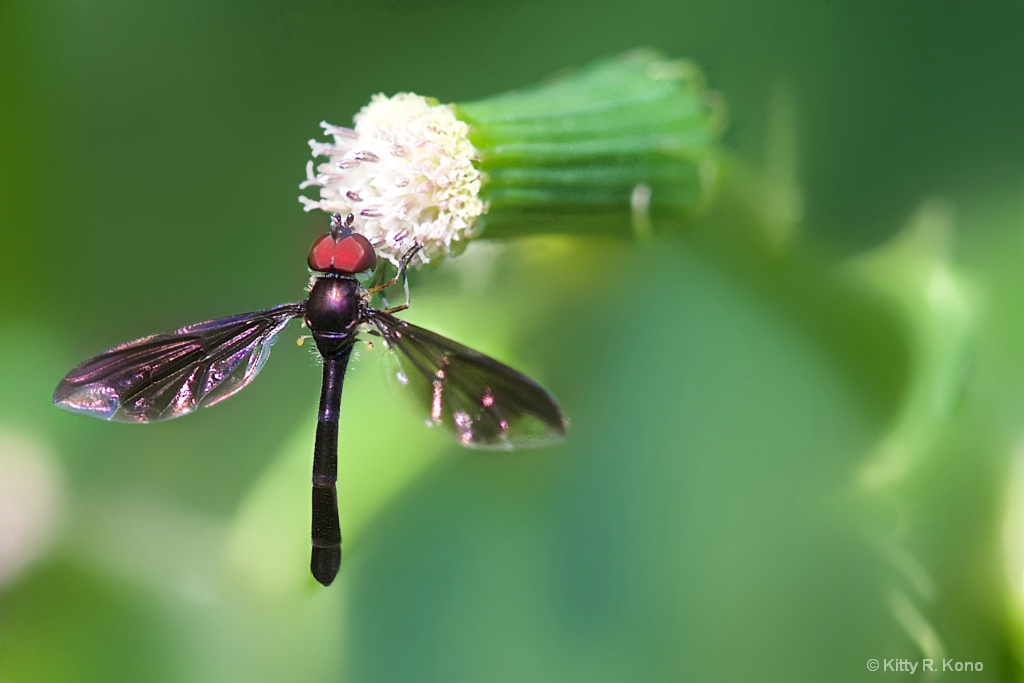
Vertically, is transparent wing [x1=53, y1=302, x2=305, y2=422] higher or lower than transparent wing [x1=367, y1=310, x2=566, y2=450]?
higher

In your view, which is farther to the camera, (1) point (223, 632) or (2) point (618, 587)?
(1) point (223, 632)

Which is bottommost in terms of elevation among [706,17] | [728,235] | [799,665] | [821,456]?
[799,665]

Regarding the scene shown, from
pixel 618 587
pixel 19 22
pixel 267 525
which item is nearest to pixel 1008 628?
pixel 618 587

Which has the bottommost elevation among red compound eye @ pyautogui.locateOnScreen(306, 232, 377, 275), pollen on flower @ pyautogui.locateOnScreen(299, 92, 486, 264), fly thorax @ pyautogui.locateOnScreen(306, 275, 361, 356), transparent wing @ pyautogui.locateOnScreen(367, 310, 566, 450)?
transparent wing @ pyautogui.locateOnScreen(367, 310, 566, 450)

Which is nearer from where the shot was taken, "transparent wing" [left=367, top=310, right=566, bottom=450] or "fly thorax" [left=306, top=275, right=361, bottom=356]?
"transparent wing" [left=367, top=310, right=566, bottom=450]

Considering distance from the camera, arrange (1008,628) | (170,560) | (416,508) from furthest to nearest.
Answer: (170,560) < (416,508) < (1008,628)

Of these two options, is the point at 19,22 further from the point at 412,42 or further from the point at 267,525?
the point at 267,525

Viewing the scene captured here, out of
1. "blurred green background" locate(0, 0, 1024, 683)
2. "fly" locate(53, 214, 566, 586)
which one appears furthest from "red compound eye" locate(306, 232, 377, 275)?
"blurred green background" locate(0, 0, 1024, 683)

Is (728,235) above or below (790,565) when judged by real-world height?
above

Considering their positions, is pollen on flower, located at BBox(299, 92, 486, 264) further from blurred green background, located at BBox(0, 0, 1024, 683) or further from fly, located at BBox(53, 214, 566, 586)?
blurred green background, located at BBox(0, 0, 1024, 683)
